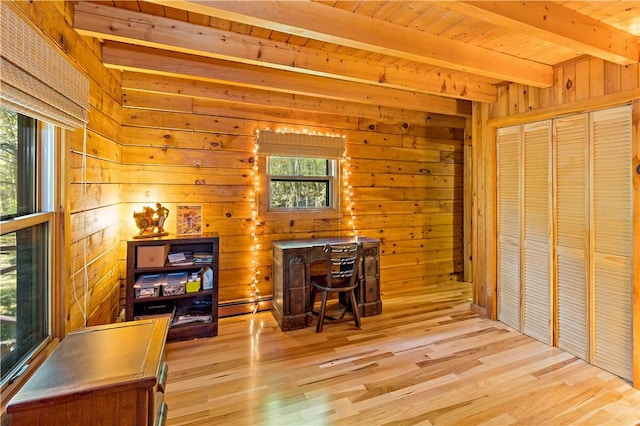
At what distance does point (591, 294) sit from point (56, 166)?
12.2 ft

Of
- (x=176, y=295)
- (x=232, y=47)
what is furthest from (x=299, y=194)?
(x=232, y=47)

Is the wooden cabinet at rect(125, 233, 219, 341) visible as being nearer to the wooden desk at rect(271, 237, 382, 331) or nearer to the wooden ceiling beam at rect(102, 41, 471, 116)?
the wooden desk at rect(271, 237, 382, 331)

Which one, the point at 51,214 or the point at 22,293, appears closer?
the point at 22,293

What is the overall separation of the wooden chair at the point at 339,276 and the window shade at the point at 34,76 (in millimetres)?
2134

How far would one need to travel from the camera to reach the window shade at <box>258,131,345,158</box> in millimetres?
3402

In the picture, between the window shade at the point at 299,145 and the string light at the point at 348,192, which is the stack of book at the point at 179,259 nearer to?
the window shade at the point at 299,145

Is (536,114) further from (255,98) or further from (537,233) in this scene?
(255,98)

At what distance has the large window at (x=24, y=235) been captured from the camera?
1.31 m

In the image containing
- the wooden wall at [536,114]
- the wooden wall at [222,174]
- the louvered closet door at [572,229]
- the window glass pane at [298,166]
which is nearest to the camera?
the wooden wall at [222,174]

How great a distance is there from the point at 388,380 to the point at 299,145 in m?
2.49

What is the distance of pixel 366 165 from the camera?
3949 millimetres

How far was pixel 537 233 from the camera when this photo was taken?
9.14ft

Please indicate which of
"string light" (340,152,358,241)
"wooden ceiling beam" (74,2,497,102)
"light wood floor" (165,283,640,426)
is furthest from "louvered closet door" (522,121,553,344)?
"string light" (340,152,358,241)

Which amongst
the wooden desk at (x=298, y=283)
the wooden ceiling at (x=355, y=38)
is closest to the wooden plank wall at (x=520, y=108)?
the wooden ceiling at (x=355, y=38)
